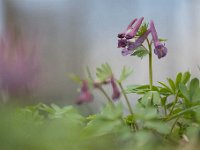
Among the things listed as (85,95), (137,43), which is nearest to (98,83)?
(85,95)

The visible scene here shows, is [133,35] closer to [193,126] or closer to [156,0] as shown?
[193,126]

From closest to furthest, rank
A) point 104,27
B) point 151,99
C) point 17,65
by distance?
point 17,65, point 151,99, point 104,27

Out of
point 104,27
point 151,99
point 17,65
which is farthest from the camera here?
point 104,27

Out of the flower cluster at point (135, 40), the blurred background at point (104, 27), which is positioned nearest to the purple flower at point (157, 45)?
the flower cluster at point (135, 40)

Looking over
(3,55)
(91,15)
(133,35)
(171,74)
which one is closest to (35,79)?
(3,55)

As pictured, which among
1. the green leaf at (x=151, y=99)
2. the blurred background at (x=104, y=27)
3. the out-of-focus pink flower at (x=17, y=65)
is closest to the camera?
the out-of-focus pink flower at (x=17, y=65)

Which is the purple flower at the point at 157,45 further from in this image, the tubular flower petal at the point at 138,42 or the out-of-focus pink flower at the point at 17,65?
the out-of-focus pink flower at the point at 17,65

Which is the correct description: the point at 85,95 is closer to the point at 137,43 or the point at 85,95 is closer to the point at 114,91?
the point at 114,91
